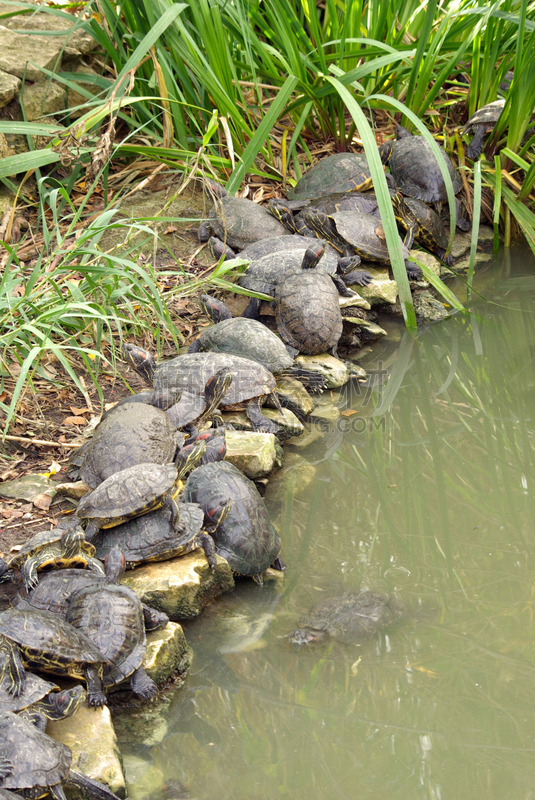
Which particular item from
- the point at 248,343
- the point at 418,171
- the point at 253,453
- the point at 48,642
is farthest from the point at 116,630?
the point at 418,171

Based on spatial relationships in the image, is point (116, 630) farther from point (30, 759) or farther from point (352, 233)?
point (352, 233)

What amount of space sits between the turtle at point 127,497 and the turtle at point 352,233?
2578 mm

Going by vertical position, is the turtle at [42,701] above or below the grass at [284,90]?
below

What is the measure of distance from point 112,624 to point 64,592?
0.79 ft

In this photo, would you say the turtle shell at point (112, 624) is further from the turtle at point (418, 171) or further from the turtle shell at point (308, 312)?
the turtle at point (418, 171)

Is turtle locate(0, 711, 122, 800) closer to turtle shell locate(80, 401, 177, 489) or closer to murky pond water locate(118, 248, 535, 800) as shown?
murky pond water locate(118, 248, 535, 800)

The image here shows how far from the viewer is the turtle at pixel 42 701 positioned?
1.66 metres

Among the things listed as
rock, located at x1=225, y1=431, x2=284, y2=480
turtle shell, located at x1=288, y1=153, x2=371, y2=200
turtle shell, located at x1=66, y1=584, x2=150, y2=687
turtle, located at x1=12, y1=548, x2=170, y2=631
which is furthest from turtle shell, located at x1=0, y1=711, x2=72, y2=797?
turtle shell, located at x1=288, y1=153, x2=371, y2=200

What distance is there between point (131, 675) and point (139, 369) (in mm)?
1716

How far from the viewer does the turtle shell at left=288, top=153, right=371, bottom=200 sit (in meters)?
4.86

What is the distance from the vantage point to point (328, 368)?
3732 millimetres

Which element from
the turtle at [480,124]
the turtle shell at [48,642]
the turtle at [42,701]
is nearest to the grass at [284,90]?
the turtle at [480,124]

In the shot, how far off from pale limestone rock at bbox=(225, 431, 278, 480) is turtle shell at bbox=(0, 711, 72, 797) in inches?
58.5

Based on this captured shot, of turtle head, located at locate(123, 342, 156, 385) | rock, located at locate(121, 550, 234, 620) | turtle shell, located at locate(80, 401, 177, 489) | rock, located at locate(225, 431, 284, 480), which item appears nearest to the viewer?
rock, located at locate(121, 550, 234, 620)
